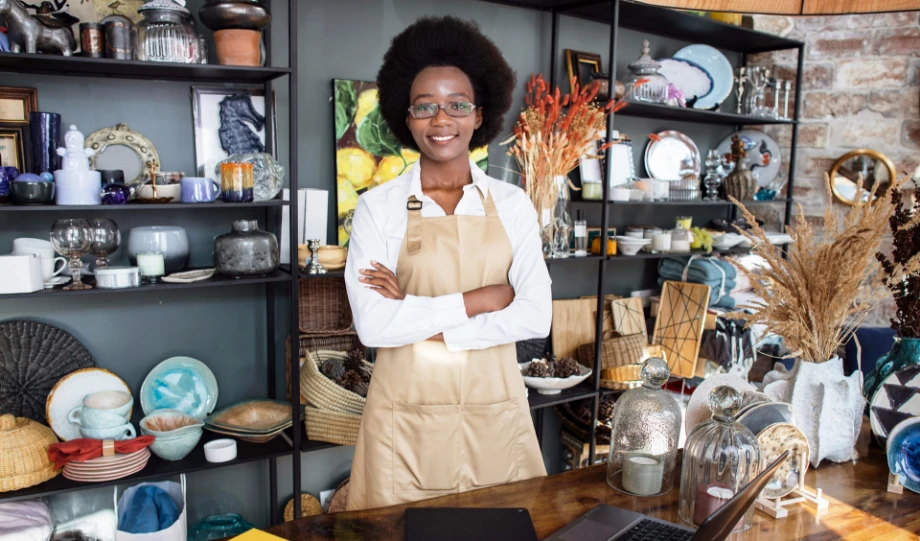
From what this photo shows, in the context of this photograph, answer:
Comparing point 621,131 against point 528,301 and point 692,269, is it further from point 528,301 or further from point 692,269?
point 528,301

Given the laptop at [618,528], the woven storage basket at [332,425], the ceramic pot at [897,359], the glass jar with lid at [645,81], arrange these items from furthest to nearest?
1. the glass jar with lid at [645,81]
2. the woven storage basket at [332,425]
3. the ceramic pot at [897,359]
4. the laptop at [618,528]

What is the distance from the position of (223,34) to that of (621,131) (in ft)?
6.73

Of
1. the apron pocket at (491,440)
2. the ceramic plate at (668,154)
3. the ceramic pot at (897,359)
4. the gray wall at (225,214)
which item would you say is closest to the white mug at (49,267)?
the gray wall at (225,214)

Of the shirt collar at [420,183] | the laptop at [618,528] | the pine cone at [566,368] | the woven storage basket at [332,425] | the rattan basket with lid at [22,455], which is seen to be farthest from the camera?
the pine cone at [566,368]

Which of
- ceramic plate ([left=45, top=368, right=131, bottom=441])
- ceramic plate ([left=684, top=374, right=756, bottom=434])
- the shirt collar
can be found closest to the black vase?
ceramic plate ([left=45, top=368, right=131, bottom=441])

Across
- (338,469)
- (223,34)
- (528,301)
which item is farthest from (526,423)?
(223,34)

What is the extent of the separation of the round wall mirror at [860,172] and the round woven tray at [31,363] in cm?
355

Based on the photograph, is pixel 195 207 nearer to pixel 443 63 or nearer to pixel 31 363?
pixel 31 363

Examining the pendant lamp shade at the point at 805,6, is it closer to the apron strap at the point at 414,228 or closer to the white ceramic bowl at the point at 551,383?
the apron strap at the point at 414,228

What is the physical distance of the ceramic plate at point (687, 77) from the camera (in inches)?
146

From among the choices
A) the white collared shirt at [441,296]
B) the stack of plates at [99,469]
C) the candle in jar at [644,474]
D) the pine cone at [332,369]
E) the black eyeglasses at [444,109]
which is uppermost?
the black eyeglasses at [444,109]

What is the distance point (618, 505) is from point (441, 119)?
1.11 m

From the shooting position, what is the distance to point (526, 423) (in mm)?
2037

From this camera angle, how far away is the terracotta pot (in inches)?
92.4
